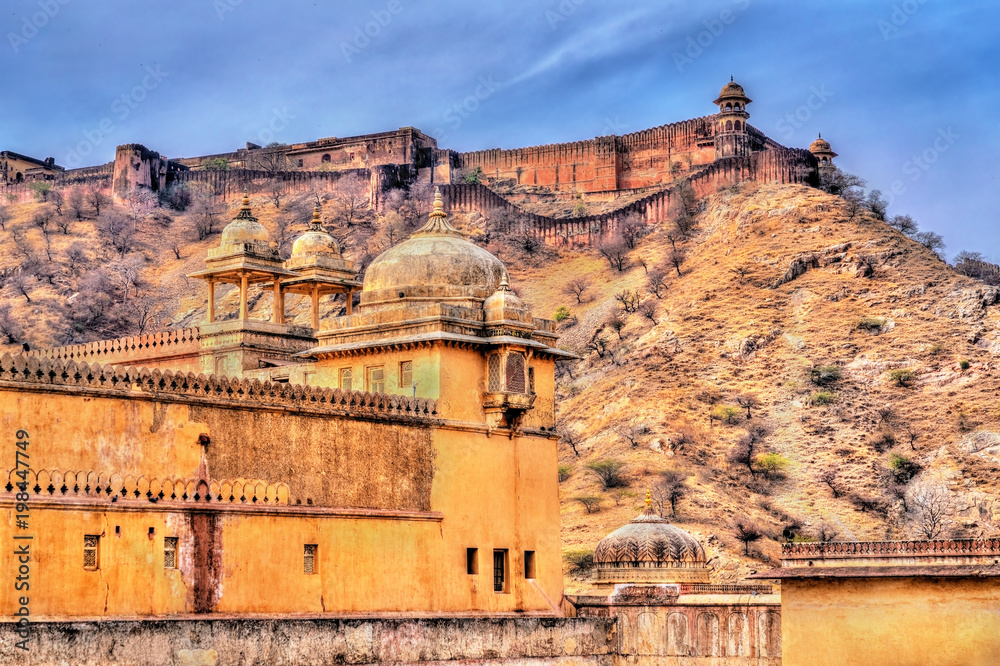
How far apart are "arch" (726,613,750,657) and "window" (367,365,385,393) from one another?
21.2ft

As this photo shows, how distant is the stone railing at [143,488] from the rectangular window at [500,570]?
4.42 m

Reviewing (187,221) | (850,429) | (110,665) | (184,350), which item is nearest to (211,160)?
(187,221)

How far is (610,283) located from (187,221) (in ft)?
76.5

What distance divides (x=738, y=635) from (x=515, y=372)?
17.4 feet

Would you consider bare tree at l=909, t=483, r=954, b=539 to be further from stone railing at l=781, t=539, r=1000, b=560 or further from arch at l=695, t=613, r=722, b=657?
stone railing at l=781, t=539, r=1000, b=560

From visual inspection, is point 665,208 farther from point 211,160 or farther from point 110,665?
point 110,665

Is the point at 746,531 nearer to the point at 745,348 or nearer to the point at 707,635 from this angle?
the point at 745,348

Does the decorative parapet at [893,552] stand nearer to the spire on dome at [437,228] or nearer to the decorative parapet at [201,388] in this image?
the decorative parapet at [201,388]

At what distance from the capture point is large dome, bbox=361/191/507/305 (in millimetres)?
26344

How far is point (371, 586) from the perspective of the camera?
2345 centimetres

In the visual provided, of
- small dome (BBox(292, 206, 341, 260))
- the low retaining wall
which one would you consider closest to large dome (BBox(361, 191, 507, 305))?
the low retaining wall

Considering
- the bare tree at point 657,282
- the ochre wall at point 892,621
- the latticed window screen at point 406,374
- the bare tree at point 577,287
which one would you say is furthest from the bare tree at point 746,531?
the bare tree at point 577,287

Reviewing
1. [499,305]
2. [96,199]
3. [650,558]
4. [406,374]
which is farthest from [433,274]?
[96,199]

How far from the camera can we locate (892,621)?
72.5 feet
